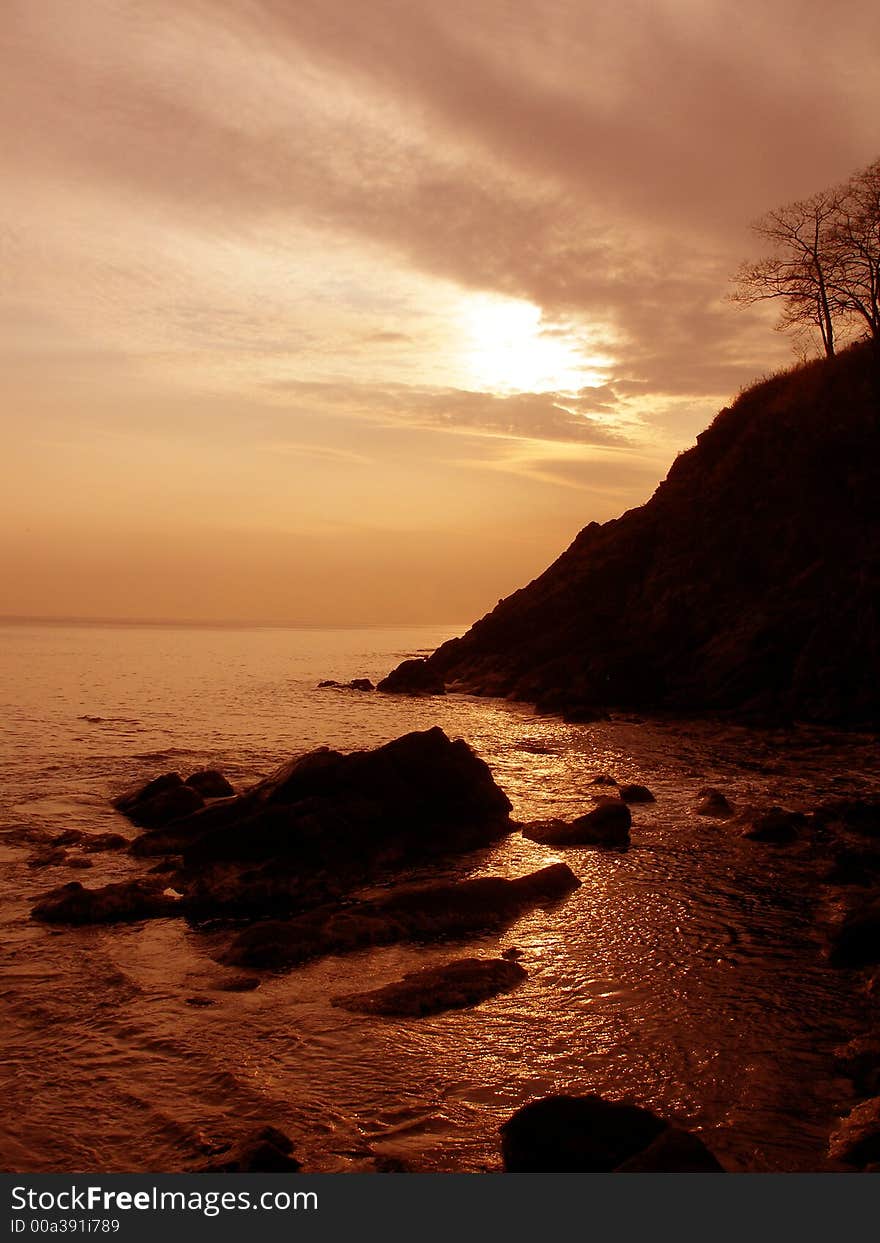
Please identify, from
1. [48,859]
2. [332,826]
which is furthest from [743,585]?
[48,859]

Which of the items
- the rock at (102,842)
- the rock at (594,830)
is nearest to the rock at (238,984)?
the rock at (102,842)

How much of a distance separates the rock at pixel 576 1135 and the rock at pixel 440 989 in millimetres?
3717

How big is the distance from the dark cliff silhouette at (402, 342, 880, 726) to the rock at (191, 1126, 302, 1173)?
131 feet

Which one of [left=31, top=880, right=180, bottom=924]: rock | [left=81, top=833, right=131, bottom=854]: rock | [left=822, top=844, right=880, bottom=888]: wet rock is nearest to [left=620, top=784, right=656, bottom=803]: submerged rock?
[left=822, top=844, right=880, bottom=888]: wet rock

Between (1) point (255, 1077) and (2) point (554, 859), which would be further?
(2) point (554, 859)

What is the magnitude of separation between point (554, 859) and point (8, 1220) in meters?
14.1

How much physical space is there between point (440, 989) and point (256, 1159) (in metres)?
4.62

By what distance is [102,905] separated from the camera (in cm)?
1545

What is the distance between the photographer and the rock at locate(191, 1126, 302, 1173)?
7.92 meters

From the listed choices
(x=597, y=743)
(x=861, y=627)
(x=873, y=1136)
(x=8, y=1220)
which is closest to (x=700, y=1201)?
(x=873, y=1136)

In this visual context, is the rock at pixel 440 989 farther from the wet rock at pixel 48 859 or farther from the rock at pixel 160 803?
the rock at pixel 160 803

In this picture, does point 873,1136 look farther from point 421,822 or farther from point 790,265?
point 790,265

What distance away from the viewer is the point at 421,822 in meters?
21.1

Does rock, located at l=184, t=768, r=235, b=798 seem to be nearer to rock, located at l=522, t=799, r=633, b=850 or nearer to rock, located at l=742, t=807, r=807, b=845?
rock, located at l=522, t=799, r=633, b=850
